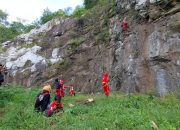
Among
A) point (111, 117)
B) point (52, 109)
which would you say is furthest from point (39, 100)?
point (111, 117)

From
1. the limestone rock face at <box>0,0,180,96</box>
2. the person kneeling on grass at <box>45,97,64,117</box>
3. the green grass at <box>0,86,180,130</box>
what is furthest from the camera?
the limestone rock face at <box>0,0,180,96</box>

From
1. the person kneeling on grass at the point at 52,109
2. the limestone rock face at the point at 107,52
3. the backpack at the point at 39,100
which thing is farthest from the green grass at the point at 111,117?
the limestone rock face at the point at 107,52

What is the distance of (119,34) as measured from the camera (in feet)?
81.3

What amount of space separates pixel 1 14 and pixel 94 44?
40.1 m

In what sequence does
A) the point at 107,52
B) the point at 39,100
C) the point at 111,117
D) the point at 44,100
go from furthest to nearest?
the point at 107,52, the point at 39,100, the point at 44,100, the point at 111,117

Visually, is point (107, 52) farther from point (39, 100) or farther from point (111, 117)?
point (111, 117)

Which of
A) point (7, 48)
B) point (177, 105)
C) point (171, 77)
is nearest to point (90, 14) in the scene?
point (7, 48)

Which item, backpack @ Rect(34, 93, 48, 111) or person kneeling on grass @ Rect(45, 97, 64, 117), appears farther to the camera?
backpack @ Rect(34, 93, 48, 111)

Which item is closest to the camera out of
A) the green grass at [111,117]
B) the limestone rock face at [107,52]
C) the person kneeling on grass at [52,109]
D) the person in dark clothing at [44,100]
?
the green grass at [111,117]

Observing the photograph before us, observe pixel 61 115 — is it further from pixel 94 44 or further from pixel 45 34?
pixel 45 34

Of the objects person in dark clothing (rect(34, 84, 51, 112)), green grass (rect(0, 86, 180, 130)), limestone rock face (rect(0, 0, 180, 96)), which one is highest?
limestone rock face (rect(0, 0, 180, 96))

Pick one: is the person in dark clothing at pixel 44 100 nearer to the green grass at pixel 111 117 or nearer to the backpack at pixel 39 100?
the backpack at pixel 39 100

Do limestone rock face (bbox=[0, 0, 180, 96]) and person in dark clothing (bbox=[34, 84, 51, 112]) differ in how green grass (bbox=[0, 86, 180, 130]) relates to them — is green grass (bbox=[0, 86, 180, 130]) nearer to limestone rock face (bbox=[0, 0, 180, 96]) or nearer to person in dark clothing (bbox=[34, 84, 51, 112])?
person in dark clothing (bbox=[34, 84, 51, 112])

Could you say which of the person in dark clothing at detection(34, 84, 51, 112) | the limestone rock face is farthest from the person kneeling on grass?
the limestone rock face
